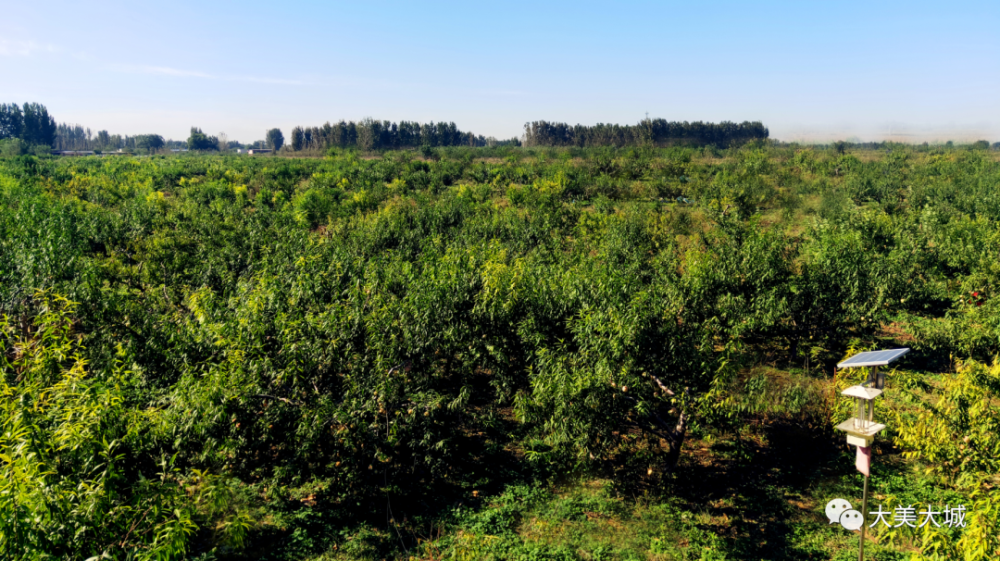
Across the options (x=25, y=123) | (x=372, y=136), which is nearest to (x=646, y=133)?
(x=372, y=136)

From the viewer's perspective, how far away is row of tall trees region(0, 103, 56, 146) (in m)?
130

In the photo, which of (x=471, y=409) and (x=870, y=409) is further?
(x=471, y=409)

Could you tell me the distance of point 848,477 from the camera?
1318 cm

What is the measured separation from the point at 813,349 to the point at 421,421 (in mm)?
13983

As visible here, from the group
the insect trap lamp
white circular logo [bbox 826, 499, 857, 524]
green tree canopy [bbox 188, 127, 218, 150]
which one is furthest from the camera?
green tree canopy [bbox 188, 127, 218, 150]

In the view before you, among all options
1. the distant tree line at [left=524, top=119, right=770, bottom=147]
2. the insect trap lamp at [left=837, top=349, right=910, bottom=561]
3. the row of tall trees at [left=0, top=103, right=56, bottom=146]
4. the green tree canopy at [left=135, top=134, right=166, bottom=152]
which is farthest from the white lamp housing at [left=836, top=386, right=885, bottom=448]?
the green tree canopy at [left=135, top=134, right=166, bottom=152]

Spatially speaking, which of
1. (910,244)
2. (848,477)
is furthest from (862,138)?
(848,477)

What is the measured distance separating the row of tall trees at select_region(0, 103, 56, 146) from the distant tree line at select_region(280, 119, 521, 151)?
70919 millimetres

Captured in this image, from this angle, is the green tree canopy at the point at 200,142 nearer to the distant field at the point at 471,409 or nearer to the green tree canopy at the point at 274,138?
the green tree canopy at the point at 274,138

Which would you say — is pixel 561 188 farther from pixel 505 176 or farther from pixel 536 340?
pixel 536 340

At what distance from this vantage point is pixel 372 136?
11106cm

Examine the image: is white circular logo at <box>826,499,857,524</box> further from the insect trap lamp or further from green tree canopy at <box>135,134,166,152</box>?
green tree canopy at <box>135,134,166,152</box>

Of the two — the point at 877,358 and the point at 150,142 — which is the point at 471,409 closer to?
the point at 877,358

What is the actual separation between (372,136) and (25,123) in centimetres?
9716
